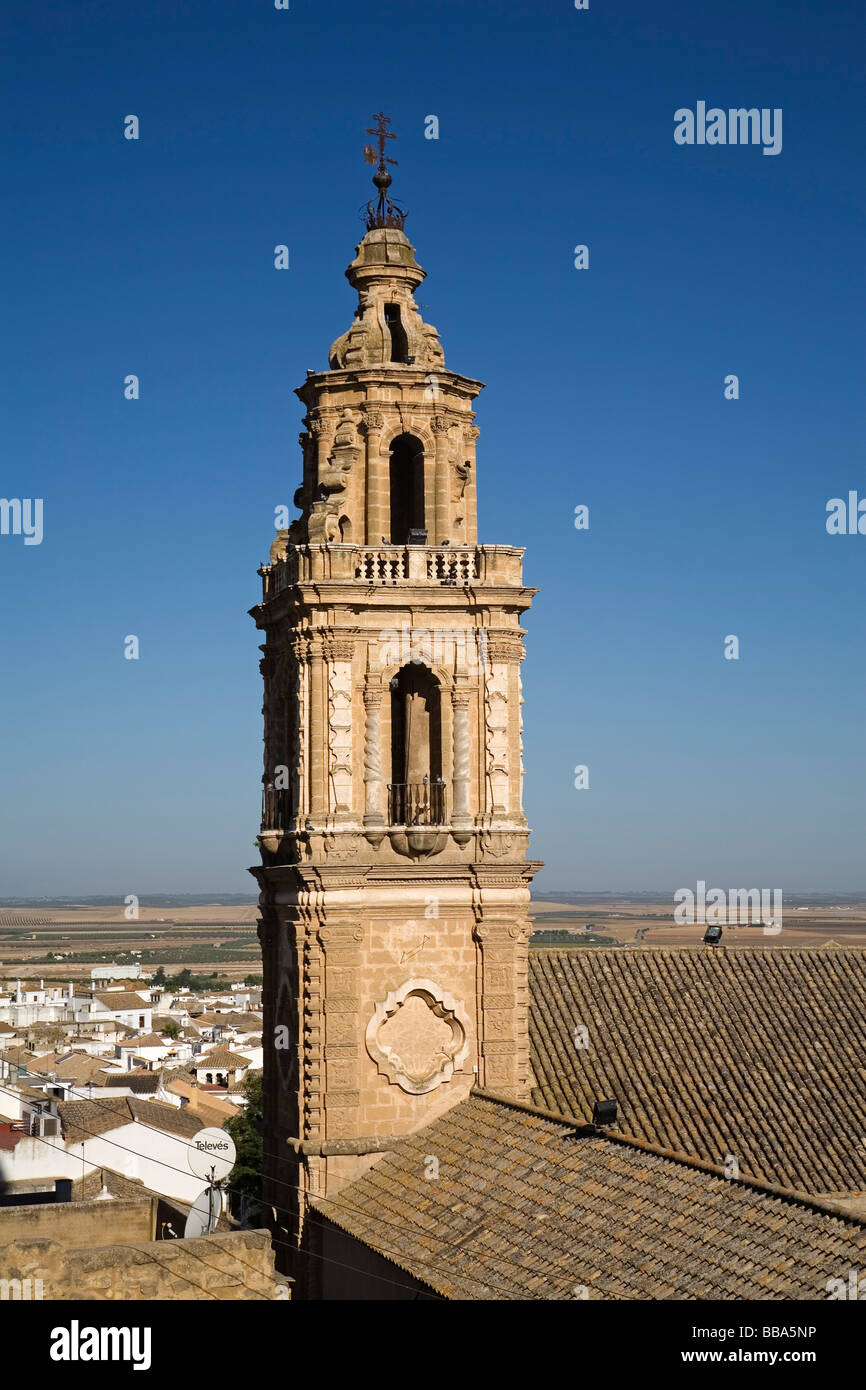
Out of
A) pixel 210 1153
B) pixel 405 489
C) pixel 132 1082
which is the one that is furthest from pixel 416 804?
pixel 132 1082

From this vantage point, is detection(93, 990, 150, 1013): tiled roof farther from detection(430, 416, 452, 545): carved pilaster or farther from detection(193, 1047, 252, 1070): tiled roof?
detection(430, 416, 452, 545): carved pilaster

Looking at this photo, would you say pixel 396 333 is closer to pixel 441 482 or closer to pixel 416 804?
pixel 441 482

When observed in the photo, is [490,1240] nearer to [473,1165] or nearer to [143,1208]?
[473,1165]

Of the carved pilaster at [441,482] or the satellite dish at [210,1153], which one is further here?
the satellite dish at [210,1153]

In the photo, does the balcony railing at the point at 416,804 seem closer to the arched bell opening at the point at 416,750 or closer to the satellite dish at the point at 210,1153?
the arched bell opening at the point at 416,750

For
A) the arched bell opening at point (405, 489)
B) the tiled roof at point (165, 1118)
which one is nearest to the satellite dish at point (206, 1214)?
the arched bell opening at point (405, 489)

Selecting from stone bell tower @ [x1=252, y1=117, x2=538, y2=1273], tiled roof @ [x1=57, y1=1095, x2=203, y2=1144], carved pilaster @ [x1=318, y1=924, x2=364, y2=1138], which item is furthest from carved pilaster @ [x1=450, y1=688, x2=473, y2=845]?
tiled roof @ [x1=57, y1=1095, x2=203, y2=1144]
